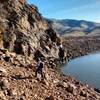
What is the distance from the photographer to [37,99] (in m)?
40.9

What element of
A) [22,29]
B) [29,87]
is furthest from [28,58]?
[29,87]

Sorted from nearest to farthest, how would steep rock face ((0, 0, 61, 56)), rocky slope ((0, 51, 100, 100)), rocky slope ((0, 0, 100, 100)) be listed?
rocky slope ((0, 51, 100, 100)) < rocky slope ((0, 0, 100, 100)) < steep rock face ((0, 0, 61, 56))

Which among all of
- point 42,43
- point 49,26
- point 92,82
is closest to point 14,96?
point 92,82

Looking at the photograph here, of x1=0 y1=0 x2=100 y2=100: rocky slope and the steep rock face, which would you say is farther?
the steep rock face

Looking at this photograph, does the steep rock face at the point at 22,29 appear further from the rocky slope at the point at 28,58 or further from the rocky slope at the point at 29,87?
the rocky slope at the point at 29,87

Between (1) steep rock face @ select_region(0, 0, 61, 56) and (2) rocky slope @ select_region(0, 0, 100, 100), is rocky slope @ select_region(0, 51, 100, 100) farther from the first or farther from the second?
(1) steep rock face @ select_region(0, 0, 61, 56)

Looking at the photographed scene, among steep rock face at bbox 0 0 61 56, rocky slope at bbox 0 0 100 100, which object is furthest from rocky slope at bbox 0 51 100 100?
steep rock face at bbox 0 0 61 56

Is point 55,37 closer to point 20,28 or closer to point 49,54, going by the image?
point 49,54

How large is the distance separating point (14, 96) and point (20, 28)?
2312 inches

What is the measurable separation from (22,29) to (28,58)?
19790 millimetres

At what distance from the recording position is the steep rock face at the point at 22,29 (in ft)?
289

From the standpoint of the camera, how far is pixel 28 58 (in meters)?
79.8

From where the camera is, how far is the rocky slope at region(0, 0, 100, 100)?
43.2 meters

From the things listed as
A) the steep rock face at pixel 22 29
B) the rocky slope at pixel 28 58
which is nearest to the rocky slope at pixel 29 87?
the rocky slope at pixel 28 58
